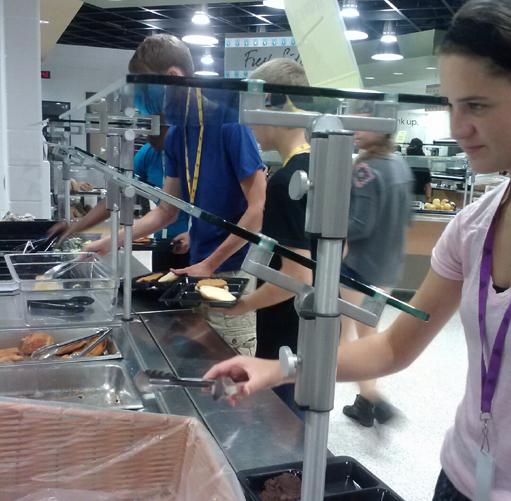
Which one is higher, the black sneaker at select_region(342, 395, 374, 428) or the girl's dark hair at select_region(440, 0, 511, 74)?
the girl's dark hair at select_region(440, 0, 511, 74)

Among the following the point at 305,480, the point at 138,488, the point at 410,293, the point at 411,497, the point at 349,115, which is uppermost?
the point at 349,115

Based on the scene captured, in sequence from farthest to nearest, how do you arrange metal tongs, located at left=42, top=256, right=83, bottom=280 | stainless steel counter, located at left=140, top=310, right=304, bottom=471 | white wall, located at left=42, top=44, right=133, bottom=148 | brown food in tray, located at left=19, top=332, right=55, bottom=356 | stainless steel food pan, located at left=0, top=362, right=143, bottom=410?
white wall, located at left=42, top=44, right=133, bottom=148
metal tongs, located at left=42, top=256, right=83, bottom=280
brown food in tray, located at left=19, top=332, right=55, bottom=356
stainless steel food pan, located at left=0, top=362, right=143, bottom=410
stainless steel counter, located at left=140, top=310, right=304, bottom=471

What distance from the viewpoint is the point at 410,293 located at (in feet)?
2.52

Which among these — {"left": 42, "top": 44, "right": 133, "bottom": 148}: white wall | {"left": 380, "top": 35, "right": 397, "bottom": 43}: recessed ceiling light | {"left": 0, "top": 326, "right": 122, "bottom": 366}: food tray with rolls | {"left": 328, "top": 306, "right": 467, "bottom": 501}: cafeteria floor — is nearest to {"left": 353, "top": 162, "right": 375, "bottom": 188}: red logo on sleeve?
{"left": 0, "top": 326, "right": 122, "bottom": 366}: food tray with rolls

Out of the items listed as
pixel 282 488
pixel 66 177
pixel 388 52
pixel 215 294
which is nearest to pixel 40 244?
pixel 66 177

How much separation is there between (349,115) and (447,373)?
3.24m

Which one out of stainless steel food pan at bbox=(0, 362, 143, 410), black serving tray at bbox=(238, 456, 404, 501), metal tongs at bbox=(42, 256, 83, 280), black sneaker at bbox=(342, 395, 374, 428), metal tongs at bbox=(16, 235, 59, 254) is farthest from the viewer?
black sneaker at bbox=(342, 395, 374, 428)

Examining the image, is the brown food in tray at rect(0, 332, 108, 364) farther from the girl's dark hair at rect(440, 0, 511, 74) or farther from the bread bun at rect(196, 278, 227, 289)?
the girl's dark hair at rect(440, 0, 511, 74)

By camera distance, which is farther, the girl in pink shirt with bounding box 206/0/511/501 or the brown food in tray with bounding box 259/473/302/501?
the brown food in tray with bounding box 259/473/302/501

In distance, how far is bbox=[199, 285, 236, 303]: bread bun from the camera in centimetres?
147

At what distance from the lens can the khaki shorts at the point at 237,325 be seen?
181 cm

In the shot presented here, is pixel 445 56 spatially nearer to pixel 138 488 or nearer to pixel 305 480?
pixel 305 480

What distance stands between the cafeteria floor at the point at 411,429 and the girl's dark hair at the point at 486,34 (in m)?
1.38

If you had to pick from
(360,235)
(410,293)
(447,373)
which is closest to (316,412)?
(360,235)
